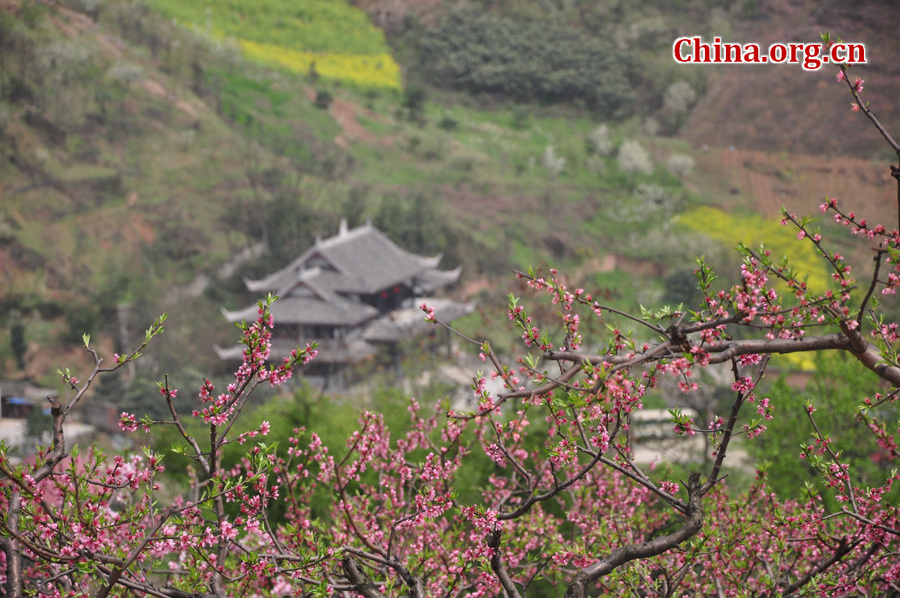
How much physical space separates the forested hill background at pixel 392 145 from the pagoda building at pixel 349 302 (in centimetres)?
200

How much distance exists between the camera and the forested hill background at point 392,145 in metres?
23.0

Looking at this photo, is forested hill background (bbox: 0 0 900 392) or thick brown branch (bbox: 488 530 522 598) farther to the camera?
forested hill background (bbox: 0 0 900 392)

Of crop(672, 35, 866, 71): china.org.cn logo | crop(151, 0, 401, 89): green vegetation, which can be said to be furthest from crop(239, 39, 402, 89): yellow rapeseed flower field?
crop(672, 35, 866, 71): china.org.cn logo

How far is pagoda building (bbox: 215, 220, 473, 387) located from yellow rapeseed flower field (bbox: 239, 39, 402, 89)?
14153mm

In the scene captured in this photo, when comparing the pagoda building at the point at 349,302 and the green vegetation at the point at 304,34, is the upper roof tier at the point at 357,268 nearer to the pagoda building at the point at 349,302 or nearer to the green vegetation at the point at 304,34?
the pagoda building at the point at 349,302

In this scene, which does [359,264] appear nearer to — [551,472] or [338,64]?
[338,64]

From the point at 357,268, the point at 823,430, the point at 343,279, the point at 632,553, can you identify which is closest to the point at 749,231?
the point at 357,268

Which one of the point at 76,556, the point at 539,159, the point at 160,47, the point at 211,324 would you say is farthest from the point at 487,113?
the point at 76,556

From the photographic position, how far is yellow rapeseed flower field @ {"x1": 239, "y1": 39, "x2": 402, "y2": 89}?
3459cm

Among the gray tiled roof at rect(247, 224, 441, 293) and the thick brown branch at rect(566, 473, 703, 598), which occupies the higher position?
the thick brown branch at rect(566, 473, 703, 598)

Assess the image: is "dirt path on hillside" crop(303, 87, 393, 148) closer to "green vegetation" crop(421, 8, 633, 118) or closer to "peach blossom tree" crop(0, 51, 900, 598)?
"green vegetation" crop(421, 8, 633, 118)

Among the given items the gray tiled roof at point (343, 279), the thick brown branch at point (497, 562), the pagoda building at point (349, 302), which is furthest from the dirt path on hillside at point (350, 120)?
the thick brown branch at point (497, 562)

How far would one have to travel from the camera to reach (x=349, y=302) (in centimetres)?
2056

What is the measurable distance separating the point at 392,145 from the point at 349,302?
45.8ft
